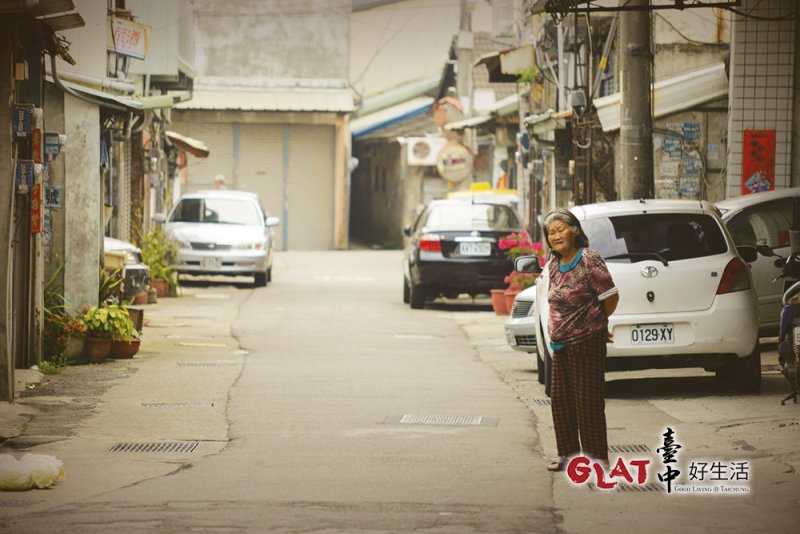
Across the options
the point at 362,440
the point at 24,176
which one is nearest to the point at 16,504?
the point at 362,440

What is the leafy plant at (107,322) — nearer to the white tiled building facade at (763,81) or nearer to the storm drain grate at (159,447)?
the storm drain grate at (159,447)

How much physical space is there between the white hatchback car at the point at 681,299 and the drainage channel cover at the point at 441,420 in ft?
3.25

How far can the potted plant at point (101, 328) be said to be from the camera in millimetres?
15406

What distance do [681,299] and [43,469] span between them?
19.5ft

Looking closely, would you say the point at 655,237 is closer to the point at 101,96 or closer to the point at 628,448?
the point at 628,448

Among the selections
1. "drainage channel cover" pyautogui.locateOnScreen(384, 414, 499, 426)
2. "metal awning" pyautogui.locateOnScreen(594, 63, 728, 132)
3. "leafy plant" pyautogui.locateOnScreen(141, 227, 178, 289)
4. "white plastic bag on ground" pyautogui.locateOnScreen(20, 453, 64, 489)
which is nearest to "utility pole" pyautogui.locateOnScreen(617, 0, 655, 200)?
"drainage channel cover" pyautogui.locateOnScreen(384, 414, 499, 426)

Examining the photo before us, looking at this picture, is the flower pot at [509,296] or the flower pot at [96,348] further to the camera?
the flower pot at [509,296]

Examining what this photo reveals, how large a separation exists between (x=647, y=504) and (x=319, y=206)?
3980cm

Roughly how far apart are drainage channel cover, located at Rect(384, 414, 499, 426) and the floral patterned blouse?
8.54 ft

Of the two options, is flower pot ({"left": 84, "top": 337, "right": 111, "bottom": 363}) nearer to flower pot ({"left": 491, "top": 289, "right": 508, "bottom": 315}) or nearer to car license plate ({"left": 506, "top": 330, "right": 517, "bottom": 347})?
car license plate ({"left": 506, "top": 330, "right": 517, "bottom": 347})

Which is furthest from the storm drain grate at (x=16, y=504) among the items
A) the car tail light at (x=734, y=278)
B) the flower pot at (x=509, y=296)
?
the flower pot at (x=509, y=296)

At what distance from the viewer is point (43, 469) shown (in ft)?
27.8

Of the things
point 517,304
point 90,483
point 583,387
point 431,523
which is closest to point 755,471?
point 583,387

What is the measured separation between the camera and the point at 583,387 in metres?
8.88
